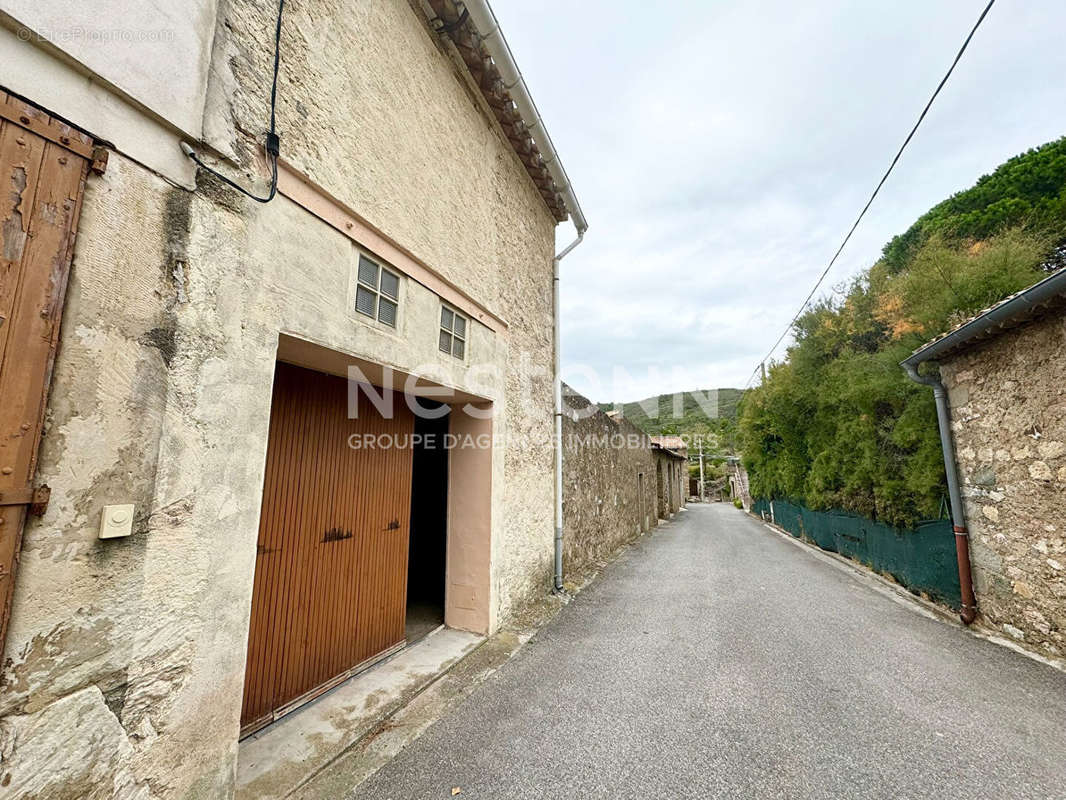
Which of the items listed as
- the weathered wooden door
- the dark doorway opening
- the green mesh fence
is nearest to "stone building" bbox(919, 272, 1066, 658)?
the green mesh fence

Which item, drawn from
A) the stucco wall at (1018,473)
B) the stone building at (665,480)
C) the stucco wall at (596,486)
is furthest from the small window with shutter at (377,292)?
the stone building at (665,480)

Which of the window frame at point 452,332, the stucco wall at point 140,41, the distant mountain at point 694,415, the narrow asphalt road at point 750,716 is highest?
the distant mountain at point 694,415

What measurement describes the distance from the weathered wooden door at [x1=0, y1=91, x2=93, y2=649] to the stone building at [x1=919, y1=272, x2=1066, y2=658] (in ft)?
19.1

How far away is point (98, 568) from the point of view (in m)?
1.45

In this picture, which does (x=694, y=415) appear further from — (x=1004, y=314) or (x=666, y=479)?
(x=1004, y=314)

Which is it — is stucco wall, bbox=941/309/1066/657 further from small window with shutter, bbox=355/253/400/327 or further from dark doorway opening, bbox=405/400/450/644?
dark doorway opening, bbox=405/400/450/644

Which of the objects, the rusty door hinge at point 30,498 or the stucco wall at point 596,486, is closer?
the rusty door hinge at point 30,498

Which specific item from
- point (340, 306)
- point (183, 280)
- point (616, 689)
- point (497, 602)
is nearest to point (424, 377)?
point (340, 306)

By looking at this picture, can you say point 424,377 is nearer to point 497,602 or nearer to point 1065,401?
point 497,602

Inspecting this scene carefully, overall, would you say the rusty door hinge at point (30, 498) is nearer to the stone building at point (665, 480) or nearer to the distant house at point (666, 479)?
the stone building at point (665, 480)

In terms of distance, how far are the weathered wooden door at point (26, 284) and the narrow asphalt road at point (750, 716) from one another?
199cm

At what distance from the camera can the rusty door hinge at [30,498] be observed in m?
1.20

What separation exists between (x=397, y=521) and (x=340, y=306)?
82.1 inches

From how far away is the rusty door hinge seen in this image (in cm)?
120
